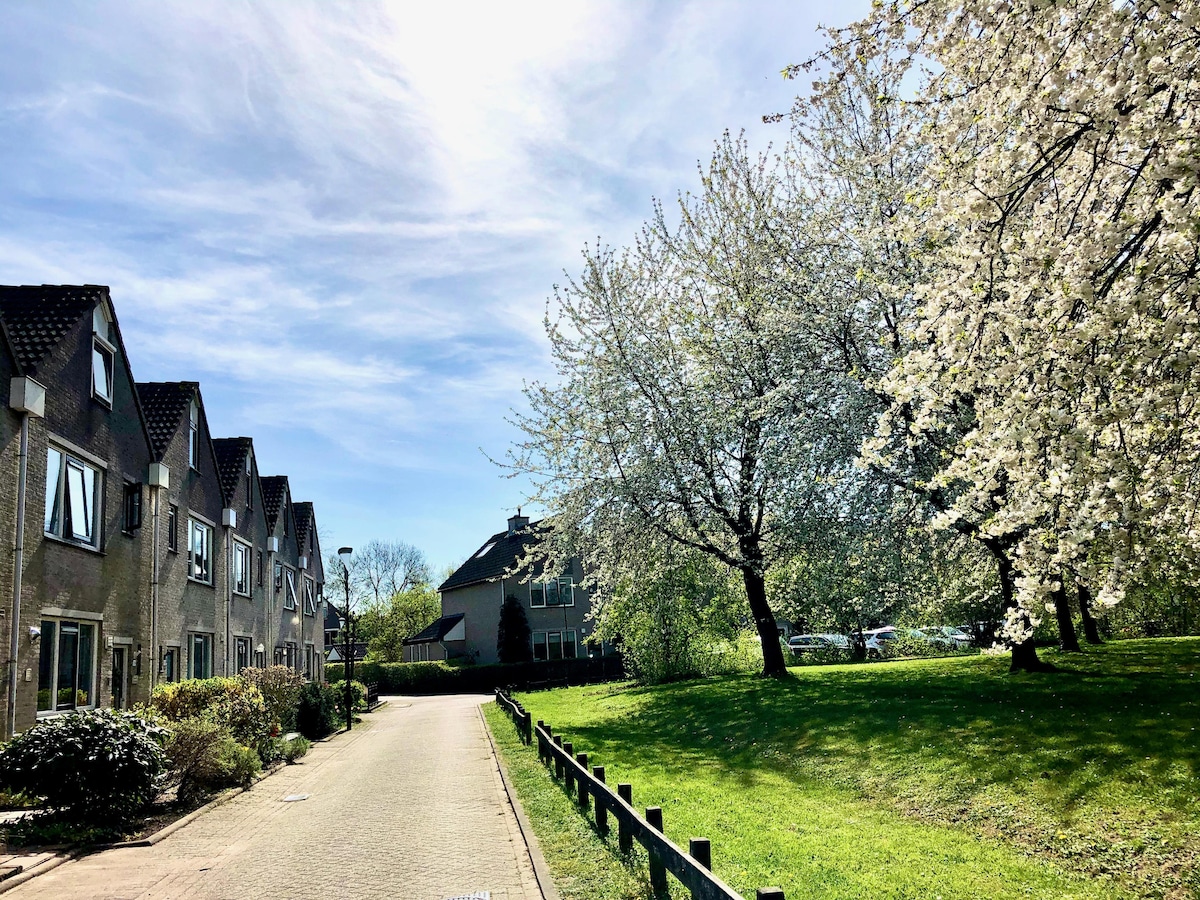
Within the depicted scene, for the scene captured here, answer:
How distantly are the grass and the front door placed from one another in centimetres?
791

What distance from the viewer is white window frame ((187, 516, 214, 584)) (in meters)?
23.5

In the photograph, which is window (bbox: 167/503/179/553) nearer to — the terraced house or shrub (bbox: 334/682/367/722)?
the terraced house

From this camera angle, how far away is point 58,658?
607 inches

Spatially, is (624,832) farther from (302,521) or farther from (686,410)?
(302,521)

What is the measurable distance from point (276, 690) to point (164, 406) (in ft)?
25.5

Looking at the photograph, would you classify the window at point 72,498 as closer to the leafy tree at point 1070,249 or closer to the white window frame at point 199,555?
the white window frame at point 199,555

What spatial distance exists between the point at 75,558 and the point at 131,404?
446 centimetres

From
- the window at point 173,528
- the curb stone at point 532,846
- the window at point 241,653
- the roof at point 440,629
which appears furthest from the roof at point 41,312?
the roof at point 440,629

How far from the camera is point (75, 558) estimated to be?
16141 millimetres

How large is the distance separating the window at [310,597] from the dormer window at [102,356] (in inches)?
970

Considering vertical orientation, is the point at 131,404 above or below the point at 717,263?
below

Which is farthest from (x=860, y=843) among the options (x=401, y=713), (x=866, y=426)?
(x=401, y=713)

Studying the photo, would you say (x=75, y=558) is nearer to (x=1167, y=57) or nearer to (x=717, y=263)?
(x=717, y=263)

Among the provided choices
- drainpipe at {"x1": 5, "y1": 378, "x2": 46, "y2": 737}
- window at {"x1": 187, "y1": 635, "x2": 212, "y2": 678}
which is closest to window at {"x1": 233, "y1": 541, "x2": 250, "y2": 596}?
window at {"x1": 187, "y1": 635, "x2": 212, "y2": 678}
